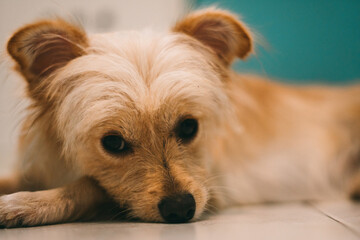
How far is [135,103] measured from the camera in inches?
60.6

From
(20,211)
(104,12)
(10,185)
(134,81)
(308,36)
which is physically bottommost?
(10,185)

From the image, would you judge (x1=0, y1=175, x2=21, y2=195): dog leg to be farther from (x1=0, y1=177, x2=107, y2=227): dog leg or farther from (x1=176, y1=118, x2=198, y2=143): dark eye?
(x1=176, y1=118, x2=198, y2=143): dark eye

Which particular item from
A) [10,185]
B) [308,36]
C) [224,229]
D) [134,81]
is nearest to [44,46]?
[134,81]

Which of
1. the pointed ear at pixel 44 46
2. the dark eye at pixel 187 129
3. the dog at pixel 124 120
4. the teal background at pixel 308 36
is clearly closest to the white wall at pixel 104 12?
the teal background at pixel 308 36

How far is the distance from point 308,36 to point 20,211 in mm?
2915

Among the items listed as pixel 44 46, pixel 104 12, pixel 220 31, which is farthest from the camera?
pixel 104 12

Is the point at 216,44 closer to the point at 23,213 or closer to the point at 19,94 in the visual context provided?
the point at 19,94

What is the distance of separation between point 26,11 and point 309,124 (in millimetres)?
3059

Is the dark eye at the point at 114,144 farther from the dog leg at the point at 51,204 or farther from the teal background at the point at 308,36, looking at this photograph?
the teal background at the point at 308,36

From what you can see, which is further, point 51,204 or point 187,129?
point 187,129

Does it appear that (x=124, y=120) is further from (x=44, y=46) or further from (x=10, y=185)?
(x=10, y=185)

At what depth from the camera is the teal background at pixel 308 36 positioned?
11.3ft

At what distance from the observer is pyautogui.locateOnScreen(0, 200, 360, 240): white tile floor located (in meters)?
1.26

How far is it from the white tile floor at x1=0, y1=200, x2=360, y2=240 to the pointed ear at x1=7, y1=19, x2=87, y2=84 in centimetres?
69
